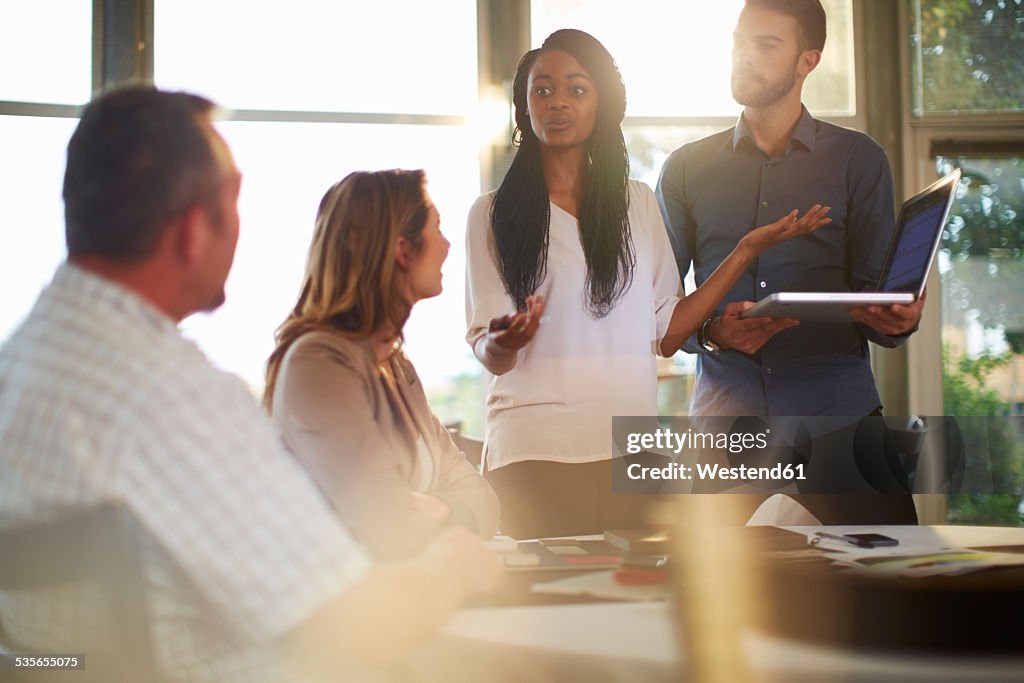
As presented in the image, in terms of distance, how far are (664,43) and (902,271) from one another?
1629 mm

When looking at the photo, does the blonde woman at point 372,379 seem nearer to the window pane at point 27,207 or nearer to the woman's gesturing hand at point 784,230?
the woman's gesturing hand at point 784,230

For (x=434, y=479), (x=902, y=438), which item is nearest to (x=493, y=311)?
(x=434, y=479)

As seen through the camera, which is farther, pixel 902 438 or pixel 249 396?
pixel 902 438

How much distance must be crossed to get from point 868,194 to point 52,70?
264cm

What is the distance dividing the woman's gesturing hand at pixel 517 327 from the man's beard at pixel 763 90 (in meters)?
1.29

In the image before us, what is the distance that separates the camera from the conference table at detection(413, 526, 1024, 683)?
2.96 ft

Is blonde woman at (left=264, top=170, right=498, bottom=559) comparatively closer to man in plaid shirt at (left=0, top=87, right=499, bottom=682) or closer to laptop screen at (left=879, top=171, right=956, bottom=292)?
man in plaid shirt at (left=0, top=87, right=499, bottom=682)

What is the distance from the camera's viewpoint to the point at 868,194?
7.86 ft

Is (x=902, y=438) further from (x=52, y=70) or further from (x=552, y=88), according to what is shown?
(x=52, y=70)

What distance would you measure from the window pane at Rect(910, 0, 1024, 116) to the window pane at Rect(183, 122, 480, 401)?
5.73ft

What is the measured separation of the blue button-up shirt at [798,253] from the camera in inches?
93.7

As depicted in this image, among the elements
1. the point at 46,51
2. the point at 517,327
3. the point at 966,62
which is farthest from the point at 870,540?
the point at 46,51

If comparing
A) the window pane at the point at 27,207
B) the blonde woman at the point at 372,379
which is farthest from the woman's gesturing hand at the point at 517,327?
the window pane at the point at 27,207

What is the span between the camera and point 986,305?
3.46m
